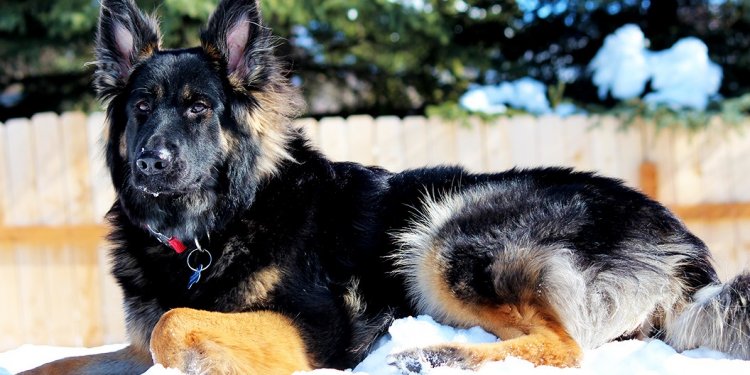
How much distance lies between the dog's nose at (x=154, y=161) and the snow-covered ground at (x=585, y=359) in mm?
926

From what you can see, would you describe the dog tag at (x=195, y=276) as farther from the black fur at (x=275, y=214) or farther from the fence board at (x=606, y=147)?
the fence board at (x=606, y=147)

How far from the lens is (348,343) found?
374 centimetres

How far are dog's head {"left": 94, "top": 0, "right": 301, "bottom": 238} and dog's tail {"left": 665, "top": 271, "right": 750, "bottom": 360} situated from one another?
2145 millimetres

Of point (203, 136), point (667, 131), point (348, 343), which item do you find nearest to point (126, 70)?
point (203, 136)

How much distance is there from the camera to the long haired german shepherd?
11.6ft

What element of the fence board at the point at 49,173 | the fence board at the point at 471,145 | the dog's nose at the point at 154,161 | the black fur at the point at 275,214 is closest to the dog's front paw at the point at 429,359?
the black fur at the point at 275,214

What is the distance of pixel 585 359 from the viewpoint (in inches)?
137

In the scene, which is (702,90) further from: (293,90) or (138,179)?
(138,179)

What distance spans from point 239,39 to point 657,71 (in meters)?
5.54

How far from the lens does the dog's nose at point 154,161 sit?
3500 mm

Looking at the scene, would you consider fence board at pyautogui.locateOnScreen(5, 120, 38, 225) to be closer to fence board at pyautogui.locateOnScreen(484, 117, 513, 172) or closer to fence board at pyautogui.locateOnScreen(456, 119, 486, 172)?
fence board at pyautogui.locateOnScreen(456, 119, 486, 172)

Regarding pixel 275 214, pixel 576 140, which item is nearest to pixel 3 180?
pixel 275 214

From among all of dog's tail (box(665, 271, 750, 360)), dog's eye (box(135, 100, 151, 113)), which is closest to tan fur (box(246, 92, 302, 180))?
dog's eye (box(135, 100, 151, 113))

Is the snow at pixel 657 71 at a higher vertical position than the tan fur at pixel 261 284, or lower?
higher
